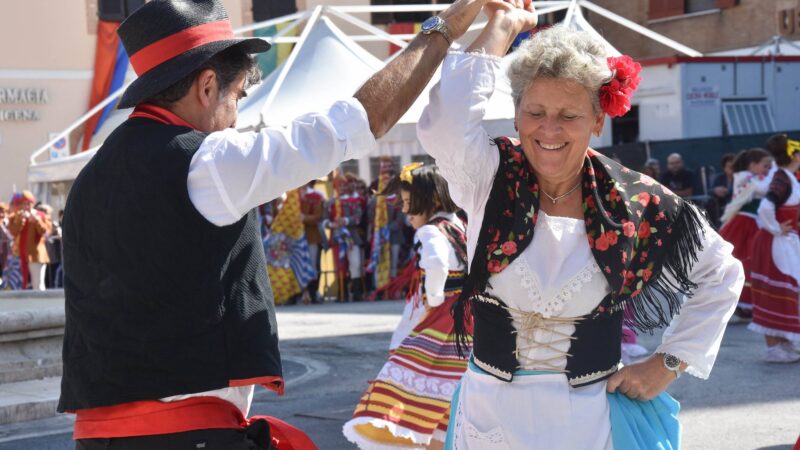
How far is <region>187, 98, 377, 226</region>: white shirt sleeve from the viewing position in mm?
2457

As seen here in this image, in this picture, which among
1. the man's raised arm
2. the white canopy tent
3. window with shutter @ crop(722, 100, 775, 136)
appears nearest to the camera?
the man's raised arm

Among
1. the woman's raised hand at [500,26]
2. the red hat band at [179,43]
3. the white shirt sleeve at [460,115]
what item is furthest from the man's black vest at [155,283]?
the woman's raised hand at [500,26]

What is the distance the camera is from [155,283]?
2539 millimetres

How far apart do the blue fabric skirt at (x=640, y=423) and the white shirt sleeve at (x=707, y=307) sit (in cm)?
14

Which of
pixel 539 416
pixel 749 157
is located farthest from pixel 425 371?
pixel 749 157

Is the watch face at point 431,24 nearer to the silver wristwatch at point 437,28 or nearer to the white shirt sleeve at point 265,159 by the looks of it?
the silver wristwatch at point 437,28

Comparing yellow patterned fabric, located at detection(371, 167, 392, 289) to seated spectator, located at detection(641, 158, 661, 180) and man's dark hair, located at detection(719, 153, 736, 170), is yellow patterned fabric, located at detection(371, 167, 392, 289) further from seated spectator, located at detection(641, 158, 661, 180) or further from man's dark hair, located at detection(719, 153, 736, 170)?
man's dark hair, located at detection(719, 153, 736, 170)

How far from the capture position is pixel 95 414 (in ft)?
8.70

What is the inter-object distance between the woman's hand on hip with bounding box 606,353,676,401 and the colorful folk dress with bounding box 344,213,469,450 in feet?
7.42

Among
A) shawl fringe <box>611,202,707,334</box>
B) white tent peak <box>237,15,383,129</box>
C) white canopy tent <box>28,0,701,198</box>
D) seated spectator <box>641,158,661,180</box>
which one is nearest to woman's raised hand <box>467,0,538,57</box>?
shawl fringe <box>611,202,707,334</box>

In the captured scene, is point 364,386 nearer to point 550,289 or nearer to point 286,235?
point 550,289

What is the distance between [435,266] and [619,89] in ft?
9.53

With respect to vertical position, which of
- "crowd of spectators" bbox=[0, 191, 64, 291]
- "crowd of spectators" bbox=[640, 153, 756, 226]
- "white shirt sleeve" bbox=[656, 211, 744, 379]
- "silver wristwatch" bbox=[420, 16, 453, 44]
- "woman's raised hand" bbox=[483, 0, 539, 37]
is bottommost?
"crowd of spectators" bbox=[0, 191, 64, 291]

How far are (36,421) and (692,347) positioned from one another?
5.23 metres
